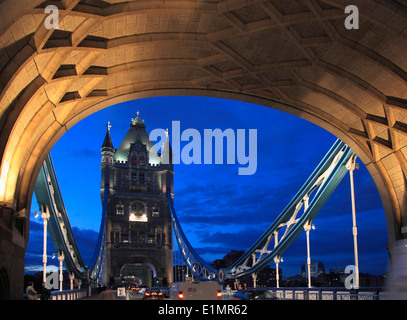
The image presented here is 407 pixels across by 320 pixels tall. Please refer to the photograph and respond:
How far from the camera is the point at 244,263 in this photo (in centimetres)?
5891

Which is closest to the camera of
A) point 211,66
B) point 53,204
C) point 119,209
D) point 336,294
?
point 211,66

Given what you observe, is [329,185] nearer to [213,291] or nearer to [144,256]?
[213,291]

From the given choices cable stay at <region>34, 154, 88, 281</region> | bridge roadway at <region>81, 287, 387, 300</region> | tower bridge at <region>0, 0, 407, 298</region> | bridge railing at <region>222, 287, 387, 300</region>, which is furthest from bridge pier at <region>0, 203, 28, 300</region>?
bridge railing at <region>222, 287, 387, 300</region>

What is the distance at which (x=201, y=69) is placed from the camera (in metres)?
25.2

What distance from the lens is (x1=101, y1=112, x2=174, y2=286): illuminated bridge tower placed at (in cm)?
9656

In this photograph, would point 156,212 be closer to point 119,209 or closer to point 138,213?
point 138,213

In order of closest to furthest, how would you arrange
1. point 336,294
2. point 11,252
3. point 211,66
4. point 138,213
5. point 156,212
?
point 11,252
point 211,66
point 336,294
point 138,213
point 156,212

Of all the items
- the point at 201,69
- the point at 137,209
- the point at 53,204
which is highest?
the point at 137,209

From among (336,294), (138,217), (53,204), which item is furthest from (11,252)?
(138,217)

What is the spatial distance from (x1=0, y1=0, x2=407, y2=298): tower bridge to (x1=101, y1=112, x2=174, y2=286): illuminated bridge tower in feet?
236

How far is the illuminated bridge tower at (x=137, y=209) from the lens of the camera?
96.6m

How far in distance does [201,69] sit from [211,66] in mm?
520

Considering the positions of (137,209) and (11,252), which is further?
(137,209)

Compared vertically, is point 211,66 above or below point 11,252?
above
